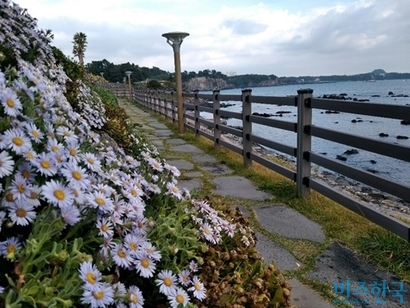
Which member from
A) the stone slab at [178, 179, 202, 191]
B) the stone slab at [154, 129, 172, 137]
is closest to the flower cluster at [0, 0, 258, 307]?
the stone slab at [178, 179, 202, 191]

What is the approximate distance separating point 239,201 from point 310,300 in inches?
66.4

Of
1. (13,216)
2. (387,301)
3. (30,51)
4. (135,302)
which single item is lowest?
(387,301)

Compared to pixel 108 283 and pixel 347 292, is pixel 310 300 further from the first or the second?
pixel 108 283

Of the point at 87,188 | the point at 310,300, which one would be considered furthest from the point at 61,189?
the point at 310,300

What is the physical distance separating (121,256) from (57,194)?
0.83ft

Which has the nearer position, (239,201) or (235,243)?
(235,243)

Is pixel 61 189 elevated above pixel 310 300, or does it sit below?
above

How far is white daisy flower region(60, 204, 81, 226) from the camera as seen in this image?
2.94 feet

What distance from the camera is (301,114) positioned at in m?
3.54

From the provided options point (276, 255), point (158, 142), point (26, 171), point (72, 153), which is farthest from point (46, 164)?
point (158, 142)

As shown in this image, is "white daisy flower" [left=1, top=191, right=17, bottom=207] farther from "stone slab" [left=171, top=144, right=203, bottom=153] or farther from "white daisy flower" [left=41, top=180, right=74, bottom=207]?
"stone slab" [left=171, top=144, right=203, bottom=153]

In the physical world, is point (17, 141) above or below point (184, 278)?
above

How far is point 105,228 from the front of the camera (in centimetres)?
103

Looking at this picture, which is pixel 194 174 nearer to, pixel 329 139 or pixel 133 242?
pixel 329 139
